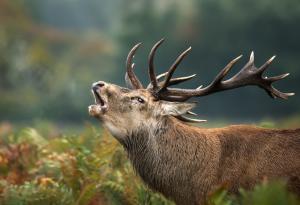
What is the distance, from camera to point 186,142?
8430mm

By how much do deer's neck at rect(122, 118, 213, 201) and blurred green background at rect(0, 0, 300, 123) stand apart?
34.5 metres

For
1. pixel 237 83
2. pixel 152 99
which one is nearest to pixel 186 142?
pixel 152 99

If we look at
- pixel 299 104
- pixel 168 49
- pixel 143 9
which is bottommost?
pixel 299 104

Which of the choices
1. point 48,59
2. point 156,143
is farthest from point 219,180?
point 48,59

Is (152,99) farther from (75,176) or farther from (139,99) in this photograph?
(75,176)

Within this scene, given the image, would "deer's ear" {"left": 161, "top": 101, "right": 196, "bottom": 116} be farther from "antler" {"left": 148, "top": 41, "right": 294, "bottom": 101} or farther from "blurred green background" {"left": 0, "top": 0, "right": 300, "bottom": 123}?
"blurred green background" {"left": 0, "top": 0, "right": 300, "bottom": 123}

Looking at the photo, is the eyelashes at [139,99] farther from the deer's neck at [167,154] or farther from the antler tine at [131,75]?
the antler tine at [131,75]

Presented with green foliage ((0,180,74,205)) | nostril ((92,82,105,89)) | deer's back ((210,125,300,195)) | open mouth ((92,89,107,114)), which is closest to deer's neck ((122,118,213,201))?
deer's back ((210,125,300,195))

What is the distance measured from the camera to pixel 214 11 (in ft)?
187

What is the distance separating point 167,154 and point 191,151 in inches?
10.7

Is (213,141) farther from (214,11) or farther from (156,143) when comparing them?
(214,11)

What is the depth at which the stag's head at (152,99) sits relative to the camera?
8422mm

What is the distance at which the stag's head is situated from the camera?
842cm

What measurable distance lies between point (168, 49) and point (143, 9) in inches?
223
